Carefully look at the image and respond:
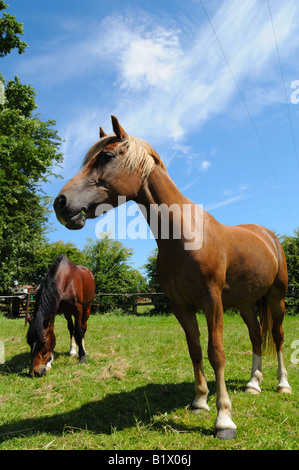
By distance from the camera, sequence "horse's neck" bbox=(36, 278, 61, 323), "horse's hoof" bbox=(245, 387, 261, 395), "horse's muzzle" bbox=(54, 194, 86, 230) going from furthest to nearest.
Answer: "horse's neck" bbox=(36, 278, 61, 323) < "horse's hoof" bbox=(245, 387, 261, 395) < "horse's muzzle" bbox=(54, 194, 86, 230)

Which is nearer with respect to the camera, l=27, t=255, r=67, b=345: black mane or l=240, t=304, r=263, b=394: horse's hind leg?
l=240, t=304, r=263, b=394: horse's hind leg

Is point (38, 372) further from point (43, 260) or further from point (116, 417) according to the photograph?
point (43, 260)

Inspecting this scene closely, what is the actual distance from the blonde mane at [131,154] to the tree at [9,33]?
53.0ft

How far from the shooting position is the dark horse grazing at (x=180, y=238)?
8.27ft

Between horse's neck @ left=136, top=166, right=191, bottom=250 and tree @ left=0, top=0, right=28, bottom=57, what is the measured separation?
16.4 m

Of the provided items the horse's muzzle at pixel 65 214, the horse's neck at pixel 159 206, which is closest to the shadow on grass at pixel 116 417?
the horse's neck at pixel 159 206

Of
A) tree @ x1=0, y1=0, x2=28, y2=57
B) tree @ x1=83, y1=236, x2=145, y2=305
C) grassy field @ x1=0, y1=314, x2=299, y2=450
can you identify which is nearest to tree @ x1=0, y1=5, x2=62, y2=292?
tree @ x1=0, y1=0, x2=28, y2=57

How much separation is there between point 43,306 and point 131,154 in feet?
12.0

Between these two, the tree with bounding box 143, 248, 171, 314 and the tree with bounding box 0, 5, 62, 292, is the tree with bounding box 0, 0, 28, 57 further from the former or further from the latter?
the tree with bounding box 143, 248, 171, 314

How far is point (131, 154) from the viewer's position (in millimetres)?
2611

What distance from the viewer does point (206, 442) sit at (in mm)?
2395

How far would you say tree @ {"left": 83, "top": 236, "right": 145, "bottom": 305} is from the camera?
2294 cm
